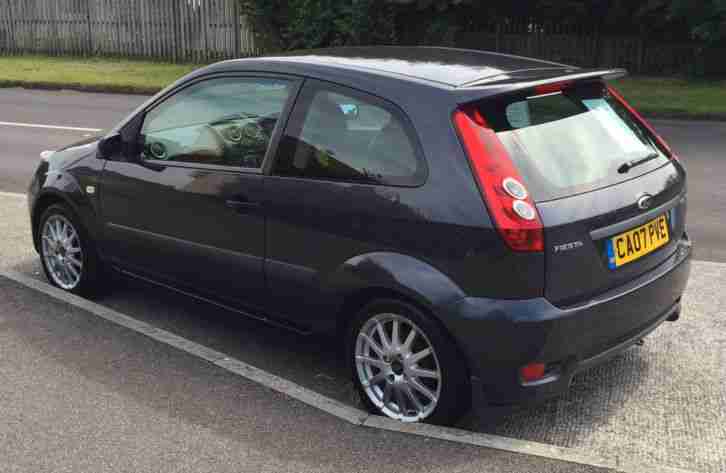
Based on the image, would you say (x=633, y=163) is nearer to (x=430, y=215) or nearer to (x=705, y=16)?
(x=430, y=215)

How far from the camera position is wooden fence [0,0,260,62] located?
24297mm

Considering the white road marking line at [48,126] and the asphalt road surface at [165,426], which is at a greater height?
the white road marking line at [48,126]

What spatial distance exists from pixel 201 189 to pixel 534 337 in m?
2.12

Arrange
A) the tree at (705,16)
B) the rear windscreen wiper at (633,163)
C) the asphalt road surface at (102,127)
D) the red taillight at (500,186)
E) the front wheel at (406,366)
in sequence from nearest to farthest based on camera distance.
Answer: the red taillight at (500,186) → the front wheel at (406,366) → the rear windscreen wiper at (633,163) → the asphalt road surface at (102,127) → the tree at (705,16)

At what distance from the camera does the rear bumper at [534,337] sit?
3975 mm

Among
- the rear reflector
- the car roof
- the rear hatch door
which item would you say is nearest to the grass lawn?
the car roof

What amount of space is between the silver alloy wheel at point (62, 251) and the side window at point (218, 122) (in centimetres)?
96

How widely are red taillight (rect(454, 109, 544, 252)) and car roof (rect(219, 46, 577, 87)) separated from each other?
31 cm

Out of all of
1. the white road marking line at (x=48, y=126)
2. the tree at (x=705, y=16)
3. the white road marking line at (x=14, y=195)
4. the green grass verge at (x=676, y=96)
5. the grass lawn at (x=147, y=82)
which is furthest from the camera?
the tree at (x=705, y=16)

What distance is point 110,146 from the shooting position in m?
5.84

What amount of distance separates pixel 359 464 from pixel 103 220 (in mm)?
2702

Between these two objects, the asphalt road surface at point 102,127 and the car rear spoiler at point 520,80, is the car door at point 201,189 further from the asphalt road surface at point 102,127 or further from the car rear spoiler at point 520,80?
the asphalt road surface at point 102,127

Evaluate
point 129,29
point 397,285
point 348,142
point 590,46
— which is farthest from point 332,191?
point 129,29

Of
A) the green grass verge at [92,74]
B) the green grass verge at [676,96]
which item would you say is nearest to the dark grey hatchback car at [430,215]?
the green grass verge at [676,96]
